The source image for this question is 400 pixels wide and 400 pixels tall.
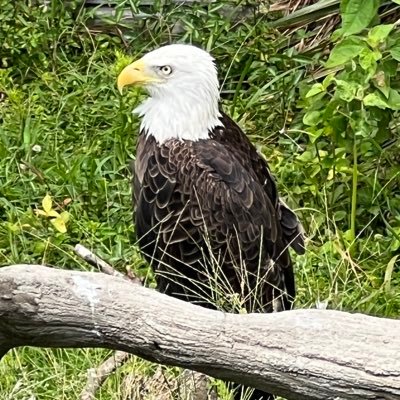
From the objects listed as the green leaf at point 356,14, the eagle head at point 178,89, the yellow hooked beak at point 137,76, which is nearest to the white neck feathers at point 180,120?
the eagle head at point 178,89

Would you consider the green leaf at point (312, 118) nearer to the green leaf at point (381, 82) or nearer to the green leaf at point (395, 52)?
the green leaf at point (381, 82)

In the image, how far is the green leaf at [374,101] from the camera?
16.6 ft

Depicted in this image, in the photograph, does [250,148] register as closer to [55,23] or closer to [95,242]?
[95,242]

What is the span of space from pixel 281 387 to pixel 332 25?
4104 mm

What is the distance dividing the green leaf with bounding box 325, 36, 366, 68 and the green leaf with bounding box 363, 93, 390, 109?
0.17m

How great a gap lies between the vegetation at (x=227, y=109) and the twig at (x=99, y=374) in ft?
0.13

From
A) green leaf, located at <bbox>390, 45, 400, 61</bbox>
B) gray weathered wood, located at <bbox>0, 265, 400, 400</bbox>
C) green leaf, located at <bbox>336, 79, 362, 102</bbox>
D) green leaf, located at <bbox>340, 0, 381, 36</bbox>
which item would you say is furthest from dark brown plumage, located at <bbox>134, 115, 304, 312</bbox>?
gray weathered wood, located at <bbox>0, 265, 400, 400</bbox>

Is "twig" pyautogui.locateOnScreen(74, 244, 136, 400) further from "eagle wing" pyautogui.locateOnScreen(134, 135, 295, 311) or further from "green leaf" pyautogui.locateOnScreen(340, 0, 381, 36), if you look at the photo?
"green leaf" pyautogui.locateOnScreen(340, 0, 381, 36)

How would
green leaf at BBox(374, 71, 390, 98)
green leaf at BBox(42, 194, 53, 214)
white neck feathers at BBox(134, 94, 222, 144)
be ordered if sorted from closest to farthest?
white neck feathers at BBox(134, 94, 222, 144), green leaf at BBox(374, 71, 390, 98), green leaf at BBox(42, 194, 53, 214)

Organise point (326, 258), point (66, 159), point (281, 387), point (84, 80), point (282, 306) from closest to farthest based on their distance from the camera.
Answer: point (281, 387) → point (282, 306) → point (326, 258) → point (66, 159) → point (84, 80)

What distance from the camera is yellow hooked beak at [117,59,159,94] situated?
472 centimetres

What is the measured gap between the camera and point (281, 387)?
9.37ft

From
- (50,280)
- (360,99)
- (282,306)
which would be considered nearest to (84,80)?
(360,99)

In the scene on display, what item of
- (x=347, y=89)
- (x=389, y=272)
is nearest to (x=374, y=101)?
(x=347, y=89)
